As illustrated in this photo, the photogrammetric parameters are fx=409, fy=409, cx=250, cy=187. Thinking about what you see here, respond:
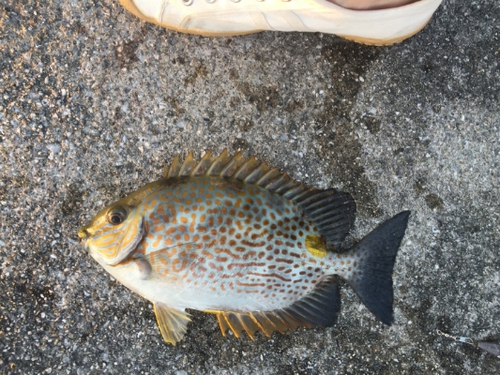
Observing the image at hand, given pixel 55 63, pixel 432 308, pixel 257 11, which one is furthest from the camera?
pixel 432 308

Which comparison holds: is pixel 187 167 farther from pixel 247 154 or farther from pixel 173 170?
pixel 247 154

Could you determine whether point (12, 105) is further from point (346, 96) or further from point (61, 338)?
point (346, 96)

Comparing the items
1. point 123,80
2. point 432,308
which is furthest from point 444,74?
point 123,80

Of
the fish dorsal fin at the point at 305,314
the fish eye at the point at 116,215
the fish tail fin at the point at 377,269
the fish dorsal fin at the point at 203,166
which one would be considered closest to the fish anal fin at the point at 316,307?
the fish dorsal fin at the point at 305,314

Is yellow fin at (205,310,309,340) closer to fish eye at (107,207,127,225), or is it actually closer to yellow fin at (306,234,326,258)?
yellow fin at (306,234,326,258)

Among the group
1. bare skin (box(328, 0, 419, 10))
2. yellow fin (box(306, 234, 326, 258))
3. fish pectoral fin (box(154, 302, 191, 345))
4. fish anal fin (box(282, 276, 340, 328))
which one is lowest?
fish anal fin (box(282, 276, 340, 328))

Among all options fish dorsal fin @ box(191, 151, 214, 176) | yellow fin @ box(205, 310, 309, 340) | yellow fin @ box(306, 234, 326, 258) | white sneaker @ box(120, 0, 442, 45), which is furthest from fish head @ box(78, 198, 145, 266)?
white sneaker @ box(120, 0, 442, 45)

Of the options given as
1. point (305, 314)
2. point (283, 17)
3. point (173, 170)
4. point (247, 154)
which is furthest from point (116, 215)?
point (283, 17)
